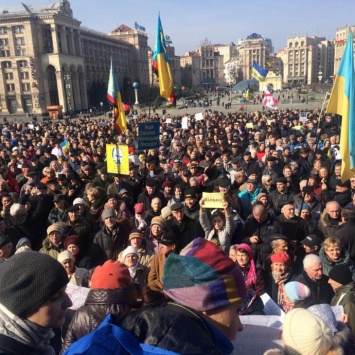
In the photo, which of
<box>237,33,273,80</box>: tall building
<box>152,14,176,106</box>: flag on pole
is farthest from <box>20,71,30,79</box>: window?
<box>237,33,273,80</box>: tall building

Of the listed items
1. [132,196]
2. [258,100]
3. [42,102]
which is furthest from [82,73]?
[132,196]

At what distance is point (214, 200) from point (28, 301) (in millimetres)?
3715

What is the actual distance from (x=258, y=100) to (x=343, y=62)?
51376mm

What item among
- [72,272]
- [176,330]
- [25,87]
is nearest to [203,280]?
[176,330]

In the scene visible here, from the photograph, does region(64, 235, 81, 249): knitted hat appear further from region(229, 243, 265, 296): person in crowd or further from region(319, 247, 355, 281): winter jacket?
region(319, 247, 355, 281): winter jacket

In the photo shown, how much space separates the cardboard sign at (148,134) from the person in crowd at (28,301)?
21.8ft

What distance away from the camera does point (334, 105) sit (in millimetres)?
4617

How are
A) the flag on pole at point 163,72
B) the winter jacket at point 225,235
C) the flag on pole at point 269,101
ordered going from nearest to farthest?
the winter jacket at point 225,235, the flag on pole at point 163,72, the flag on pole at point 269,101

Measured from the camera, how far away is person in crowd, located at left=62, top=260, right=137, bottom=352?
2.23m

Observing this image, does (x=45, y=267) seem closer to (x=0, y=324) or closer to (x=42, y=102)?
(x=0, y=324)

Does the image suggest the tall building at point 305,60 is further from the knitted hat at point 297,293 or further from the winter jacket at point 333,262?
the knitted hat at point 297,293

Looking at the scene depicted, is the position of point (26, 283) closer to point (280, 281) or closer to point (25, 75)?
point (280, 281)

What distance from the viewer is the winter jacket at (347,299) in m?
2.75

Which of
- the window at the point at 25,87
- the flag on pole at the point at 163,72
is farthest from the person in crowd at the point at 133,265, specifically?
the window at the point at 25,87
